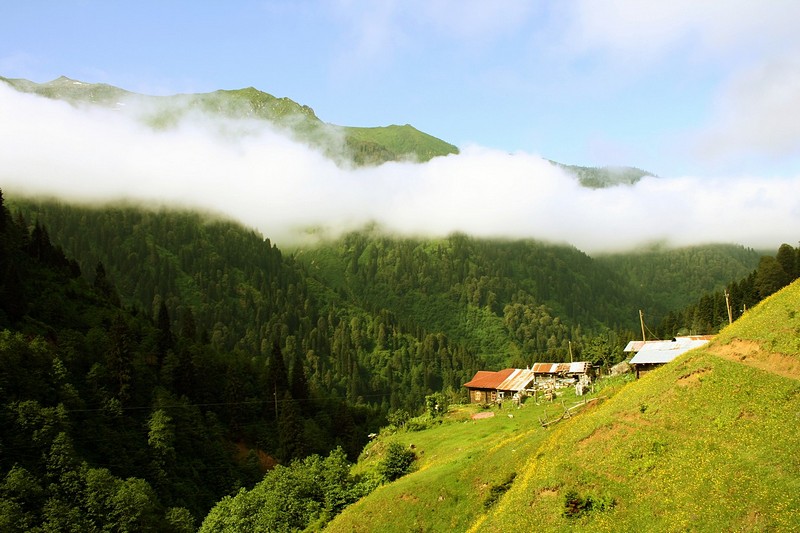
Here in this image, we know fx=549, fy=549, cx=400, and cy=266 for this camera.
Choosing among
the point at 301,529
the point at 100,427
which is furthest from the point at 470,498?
the point at 100,427

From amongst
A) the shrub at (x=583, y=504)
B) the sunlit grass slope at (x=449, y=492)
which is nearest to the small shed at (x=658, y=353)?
the sunlit grass slope at (x=449, y=492)

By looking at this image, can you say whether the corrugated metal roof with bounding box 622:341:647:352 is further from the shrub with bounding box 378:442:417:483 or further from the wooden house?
the shrub with bounding box 378:442:417:483

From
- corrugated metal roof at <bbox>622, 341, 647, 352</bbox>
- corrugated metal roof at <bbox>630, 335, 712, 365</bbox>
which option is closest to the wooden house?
corrugated metal roof at <bbox>622, 341, 647, 352</bbox>

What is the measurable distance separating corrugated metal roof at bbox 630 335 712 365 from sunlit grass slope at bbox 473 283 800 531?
27.4 m

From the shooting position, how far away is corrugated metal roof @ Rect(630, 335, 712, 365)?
71.5 metres

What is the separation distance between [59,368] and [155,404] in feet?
65.8

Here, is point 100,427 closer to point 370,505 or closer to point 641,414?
point 370,505

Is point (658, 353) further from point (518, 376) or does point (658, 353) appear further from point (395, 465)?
point (518, 376)

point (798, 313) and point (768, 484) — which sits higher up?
point (798, 313)

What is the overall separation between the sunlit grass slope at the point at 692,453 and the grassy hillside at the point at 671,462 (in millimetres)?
75

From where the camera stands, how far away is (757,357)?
38.6 meters

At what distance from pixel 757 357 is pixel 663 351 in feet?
124

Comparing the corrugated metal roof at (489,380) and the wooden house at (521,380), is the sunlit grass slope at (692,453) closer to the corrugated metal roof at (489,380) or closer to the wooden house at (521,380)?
the wooden house at (521,380)

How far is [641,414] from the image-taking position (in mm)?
39500
